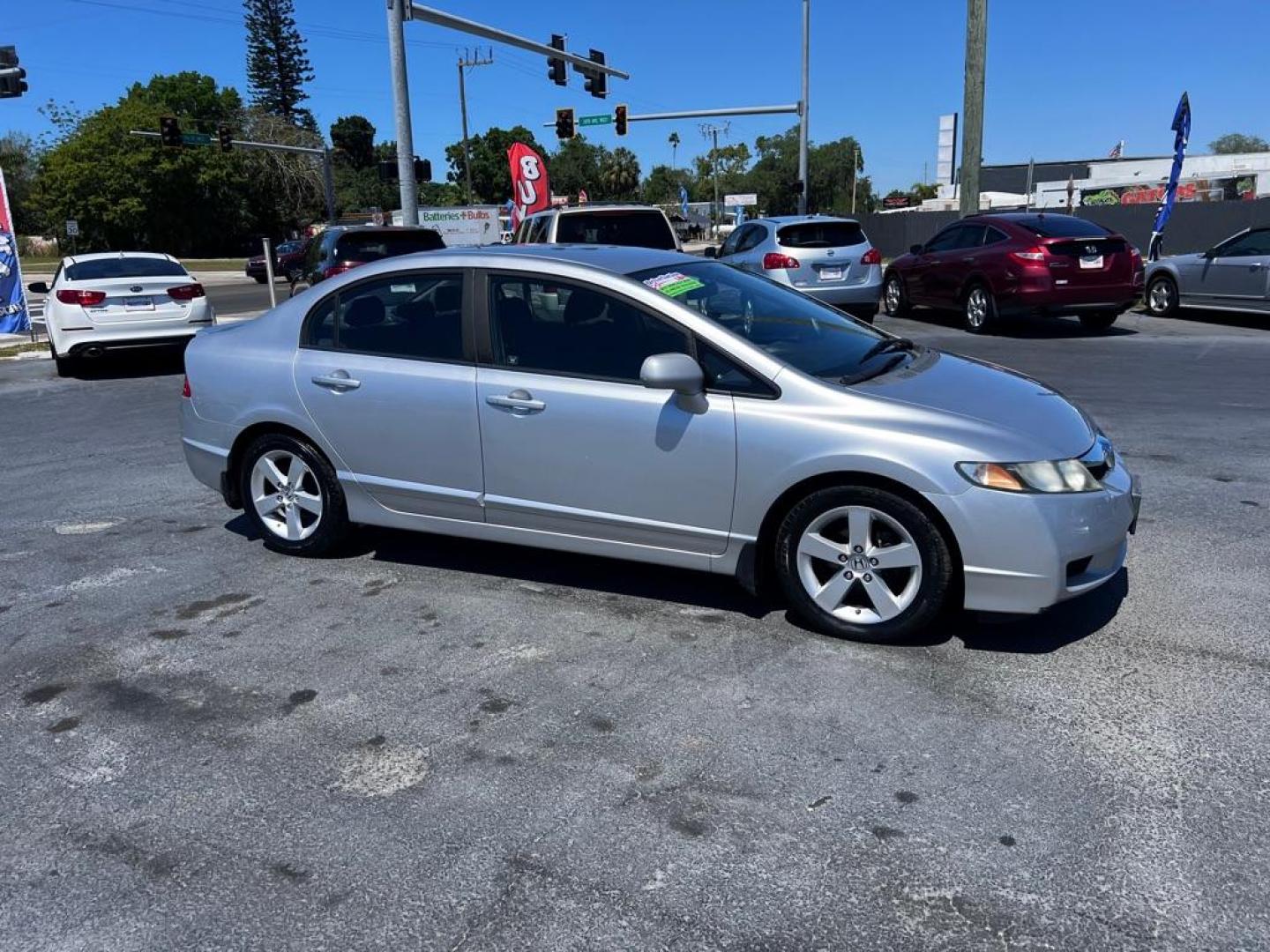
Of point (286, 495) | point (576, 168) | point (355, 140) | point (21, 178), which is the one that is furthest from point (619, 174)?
point (286, 495)

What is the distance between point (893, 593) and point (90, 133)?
228 ft

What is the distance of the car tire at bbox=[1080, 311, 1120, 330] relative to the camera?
1451 centimetres

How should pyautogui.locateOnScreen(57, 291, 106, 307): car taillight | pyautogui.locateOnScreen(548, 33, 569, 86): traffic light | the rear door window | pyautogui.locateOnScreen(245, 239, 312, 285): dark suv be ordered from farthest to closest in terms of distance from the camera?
pyautogui.locateOnScreen(245, 239, 312, 285): dark suv → pyautogui.locateOnScreen(548, 33, 569, 86): traffic light → pyautogui.locateOnScreen(57, 291, 106, 307): car taillight → the rear door window

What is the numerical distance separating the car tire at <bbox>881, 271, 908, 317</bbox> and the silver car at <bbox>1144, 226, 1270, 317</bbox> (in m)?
3.79

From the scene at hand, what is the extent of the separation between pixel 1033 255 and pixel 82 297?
39.0ft

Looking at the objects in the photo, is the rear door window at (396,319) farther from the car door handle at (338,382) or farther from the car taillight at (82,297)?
the car taillight at (82,297)

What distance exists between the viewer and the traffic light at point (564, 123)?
3216cm

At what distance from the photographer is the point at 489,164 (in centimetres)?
11988

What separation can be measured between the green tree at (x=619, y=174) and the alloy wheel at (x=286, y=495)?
115m

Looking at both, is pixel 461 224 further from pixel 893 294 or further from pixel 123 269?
pixel 123 269

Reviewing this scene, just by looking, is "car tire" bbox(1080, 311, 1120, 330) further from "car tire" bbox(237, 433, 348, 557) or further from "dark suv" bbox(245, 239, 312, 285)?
"dark suv" bbox(245, 239, 312, 285)

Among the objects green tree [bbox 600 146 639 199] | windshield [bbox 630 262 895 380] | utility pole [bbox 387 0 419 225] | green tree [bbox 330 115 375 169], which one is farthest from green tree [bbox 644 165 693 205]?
→ windshield [bbox 630 262 895 380]

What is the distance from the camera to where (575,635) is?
4.48 m

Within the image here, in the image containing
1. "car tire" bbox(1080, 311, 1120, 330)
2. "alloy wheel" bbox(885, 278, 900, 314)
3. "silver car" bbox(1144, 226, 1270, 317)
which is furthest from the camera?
"alloy wheel" bbox(885, 278, 900, 314)
